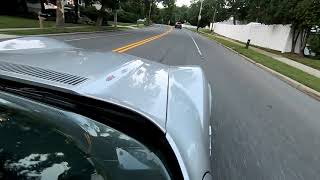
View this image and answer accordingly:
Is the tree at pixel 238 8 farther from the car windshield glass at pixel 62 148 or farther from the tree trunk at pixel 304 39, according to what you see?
the car windshield glass at pixel 62 148

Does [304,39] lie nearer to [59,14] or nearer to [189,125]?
[59,14]

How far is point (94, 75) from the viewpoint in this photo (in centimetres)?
272

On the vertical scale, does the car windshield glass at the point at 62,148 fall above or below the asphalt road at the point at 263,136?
above

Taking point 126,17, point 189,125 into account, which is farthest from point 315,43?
point 126,17

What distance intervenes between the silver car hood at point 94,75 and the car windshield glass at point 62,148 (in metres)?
0.24

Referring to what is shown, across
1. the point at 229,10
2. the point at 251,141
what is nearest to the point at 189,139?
the point at 251,141

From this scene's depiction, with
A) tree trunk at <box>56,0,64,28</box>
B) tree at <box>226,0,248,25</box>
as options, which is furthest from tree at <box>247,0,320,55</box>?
tree at <box>226,0,248,25</box>

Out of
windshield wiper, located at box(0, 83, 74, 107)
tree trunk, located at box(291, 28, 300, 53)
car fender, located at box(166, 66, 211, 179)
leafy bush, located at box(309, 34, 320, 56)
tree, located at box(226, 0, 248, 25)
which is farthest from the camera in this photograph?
tree, located at box(226, 0, 248, 25)

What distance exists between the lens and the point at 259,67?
19.9 meters

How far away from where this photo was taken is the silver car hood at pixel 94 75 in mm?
2246

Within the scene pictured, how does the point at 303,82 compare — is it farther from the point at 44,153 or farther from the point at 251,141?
the point at 44,153

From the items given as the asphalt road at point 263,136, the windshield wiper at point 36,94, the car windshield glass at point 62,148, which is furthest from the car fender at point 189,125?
the asphalt road at point 263,136

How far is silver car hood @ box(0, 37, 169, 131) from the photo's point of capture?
88.4 inches

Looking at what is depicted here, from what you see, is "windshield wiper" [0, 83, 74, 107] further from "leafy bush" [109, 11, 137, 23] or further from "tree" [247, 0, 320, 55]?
"leafy bush" [109, 11, 137, 23]
